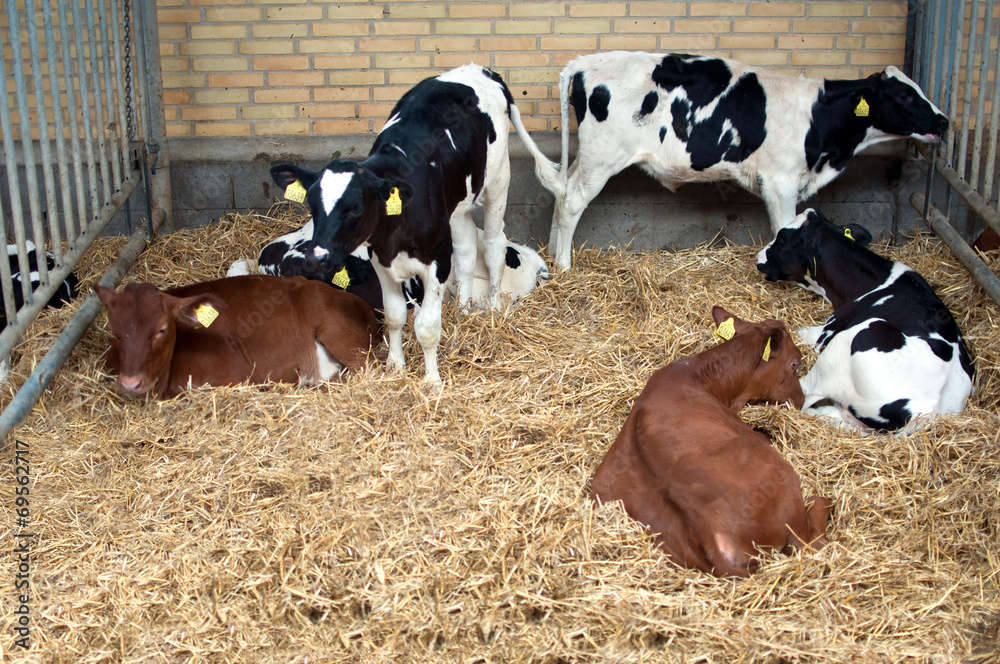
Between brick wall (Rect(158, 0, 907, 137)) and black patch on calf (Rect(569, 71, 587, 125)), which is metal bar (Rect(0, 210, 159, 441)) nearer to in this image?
brick wall (Rect(158, 0, 907, 137))

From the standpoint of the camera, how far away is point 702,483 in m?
3.96

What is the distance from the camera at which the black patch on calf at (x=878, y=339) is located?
204 inches

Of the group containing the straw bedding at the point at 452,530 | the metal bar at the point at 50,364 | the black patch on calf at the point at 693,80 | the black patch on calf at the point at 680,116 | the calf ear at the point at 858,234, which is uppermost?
the black patch on calf at the point at 693,80

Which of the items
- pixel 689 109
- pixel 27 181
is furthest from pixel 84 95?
pixel 689 109

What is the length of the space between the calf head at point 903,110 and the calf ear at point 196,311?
5045 millimetres

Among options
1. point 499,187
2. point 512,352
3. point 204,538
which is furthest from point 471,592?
point 499,187

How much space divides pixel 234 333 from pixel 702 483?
2986 mm

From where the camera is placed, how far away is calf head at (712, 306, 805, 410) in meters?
4.98

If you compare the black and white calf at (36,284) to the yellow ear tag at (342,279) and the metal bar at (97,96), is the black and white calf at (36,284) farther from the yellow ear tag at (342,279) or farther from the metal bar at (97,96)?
the yellow ear tag at (342,279)

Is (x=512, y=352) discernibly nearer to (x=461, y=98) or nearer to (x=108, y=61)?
(x=461, y=98)

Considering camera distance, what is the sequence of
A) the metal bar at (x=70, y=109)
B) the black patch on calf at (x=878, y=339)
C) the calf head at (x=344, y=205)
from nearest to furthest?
1. the calf head at (x=344, y=205)
2. the black patch on calf at (x=878, y=339)
3. the metal bar at (x=70, y=109)

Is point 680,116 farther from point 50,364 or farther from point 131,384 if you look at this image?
point 50,364

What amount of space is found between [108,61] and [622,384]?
14.5 ft

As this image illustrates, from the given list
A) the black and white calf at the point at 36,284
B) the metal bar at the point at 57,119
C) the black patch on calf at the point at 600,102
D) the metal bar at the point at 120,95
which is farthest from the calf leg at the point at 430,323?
the metal bar at the point at 120,95
